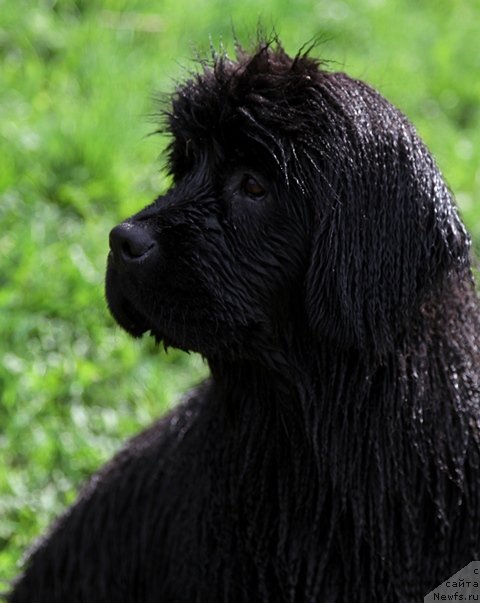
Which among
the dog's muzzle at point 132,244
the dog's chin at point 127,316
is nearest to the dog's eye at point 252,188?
the dog's muzzle at point 132,244

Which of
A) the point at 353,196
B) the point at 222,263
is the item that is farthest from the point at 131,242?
the point at 353,196

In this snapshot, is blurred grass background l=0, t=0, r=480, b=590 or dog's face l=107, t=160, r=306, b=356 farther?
blurred grass background l=0, t=0, r=480, b=590

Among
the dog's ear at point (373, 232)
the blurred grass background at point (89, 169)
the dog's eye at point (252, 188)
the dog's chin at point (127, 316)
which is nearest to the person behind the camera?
the dog's ear at point (373, 232)

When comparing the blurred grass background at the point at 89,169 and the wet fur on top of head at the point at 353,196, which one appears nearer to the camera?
the wet fur on top of head at the point at 353,196

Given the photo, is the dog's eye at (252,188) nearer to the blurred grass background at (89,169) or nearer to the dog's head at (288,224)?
the dog's head at (288,224)

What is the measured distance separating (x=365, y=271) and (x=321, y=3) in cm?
443

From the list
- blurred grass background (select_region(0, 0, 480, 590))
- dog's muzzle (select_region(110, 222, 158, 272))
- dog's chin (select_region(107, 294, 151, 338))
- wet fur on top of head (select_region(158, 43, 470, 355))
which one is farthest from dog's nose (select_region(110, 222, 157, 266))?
blurred grass background (select_region(0, 0, 480, 590))

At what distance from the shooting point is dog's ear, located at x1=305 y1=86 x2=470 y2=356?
2.50m

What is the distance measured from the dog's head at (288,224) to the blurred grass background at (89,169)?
1.76ft

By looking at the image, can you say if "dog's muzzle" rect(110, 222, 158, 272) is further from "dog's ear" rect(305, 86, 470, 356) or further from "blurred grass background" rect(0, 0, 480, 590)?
"blurred grass background" rect(0, 0, 480, 590)

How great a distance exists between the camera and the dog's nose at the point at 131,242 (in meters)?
2.62

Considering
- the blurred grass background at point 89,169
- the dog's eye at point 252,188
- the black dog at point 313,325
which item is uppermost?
the blurred grass background at point 89,169

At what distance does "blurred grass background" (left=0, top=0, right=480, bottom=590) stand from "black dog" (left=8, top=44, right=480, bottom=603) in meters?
0.58

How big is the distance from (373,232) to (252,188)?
1.01 ft
